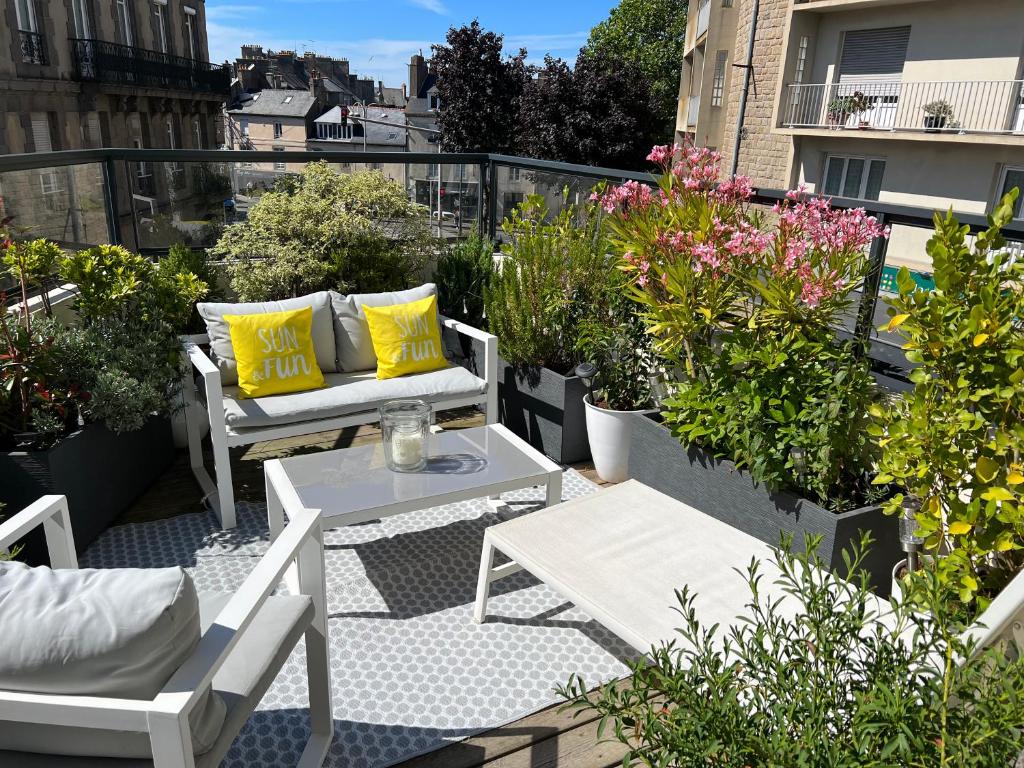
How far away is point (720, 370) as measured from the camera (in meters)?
3.09

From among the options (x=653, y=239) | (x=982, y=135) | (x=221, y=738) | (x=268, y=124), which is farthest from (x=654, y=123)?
(x=268, y=124)

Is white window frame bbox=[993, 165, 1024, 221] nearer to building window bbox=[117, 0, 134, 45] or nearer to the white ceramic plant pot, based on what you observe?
the white ceramic plant pot

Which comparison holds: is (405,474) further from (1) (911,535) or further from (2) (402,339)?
(1) (911,535)

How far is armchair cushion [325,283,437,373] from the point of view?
4211 millimetres

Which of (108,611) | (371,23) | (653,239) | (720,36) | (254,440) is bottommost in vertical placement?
(254,440)

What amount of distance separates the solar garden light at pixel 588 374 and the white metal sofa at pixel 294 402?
0.46 m

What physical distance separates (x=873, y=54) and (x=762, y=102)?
2.42 meters

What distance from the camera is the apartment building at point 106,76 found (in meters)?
17.7

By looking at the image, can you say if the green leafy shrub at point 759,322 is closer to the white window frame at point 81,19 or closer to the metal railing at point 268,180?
the metal railing at point 268,180

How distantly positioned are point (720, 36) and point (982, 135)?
8.19 m

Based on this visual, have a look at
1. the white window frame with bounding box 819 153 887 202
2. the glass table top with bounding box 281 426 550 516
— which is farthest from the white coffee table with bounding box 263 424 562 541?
the white window frame with bounding box 819 153 887 202

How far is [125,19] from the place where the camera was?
22469 mm

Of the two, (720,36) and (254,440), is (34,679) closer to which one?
(254,440)

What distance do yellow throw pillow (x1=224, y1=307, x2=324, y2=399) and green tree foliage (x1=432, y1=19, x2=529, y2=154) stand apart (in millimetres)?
23610
